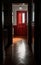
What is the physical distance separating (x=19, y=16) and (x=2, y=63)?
29.2ft

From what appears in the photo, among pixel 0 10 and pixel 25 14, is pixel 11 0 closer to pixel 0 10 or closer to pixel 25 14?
pixel 0 10

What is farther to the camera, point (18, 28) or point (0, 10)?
point (18, 28)

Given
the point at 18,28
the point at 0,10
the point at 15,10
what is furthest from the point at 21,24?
the point at 0,10

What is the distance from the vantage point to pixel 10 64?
435 cm

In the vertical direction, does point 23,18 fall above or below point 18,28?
above

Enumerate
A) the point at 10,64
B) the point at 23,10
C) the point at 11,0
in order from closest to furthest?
1. the point at 10,64
2. the point at 11,0
3. the point at 23,10

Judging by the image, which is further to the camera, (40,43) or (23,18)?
(23,18)

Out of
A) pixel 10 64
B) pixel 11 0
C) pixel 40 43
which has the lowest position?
pixel 10 64

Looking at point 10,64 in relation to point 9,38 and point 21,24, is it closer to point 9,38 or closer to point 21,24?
point 9,38

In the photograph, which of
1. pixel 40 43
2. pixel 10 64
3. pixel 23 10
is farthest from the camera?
pixel 23 10

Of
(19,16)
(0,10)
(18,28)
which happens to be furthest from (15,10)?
(0,10)

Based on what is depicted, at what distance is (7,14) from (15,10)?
5.48 meters

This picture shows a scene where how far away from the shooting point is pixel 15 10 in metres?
12.9

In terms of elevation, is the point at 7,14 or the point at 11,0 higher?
the point at 11,0
